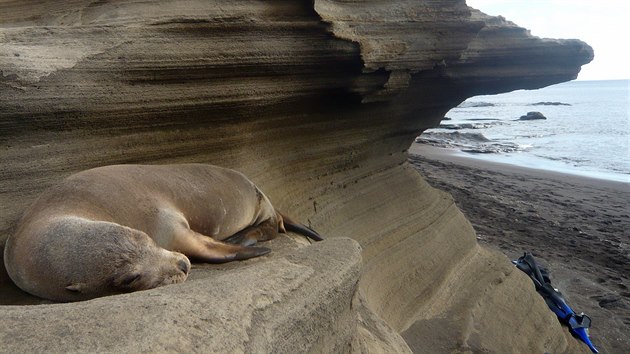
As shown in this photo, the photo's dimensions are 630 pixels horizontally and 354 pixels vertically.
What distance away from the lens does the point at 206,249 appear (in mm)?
2828

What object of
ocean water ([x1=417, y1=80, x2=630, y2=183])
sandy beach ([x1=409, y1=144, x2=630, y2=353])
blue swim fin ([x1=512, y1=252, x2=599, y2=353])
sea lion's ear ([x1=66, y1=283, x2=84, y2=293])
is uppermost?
sea lion's ear ([x1=66, y1=283, x2=84, y2=293])

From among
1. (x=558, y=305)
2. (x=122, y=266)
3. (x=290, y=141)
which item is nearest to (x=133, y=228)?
(x=122, y=266)

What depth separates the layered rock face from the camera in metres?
1.81

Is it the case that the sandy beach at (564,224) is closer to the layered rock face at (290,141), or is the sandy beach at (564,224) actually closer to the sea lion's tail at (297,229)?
the layered rock face at (290,141)

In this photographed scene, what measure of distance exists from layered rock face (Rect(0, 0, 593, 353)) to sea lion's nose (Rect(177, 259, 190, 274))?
29 centimetres

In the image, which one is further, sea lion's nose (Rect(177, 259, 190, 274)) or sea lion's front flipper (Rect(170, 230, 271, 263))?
sea lion's front flipper (Rect(170, 230, 271, 263))

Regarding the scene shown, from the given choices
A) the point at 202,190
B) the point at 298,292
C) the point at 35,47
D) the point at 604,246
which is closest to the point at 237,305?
the point at 298,292

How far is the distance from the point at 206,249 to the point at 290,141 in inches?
80.1

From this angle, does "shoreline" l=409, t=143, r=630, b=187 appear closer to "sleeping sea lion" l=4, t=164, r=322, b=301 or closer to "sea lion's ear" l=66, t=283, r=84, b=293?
"sleeping sea lion" l=4, t=164, r=322, b=301

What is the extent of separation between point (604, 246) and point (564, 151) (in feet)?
41.9

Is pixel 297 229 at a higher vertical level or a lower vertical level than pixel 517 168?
higher

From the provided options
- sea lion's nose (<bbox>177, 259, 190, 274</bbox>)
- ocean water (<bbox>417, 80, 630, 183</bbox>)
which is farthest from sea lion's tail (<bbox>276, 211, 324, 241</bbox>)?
ocean water (<bbox>417, 80, 630, 183</bbox>)

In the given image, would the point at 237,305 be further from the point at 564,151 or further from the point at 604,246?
the point at 564,151

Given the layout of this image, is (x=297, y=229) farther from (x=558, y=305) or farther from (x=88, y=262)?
(x=558, y=305)
